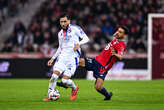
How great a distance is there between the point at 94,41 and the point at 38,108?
15250 millimetres

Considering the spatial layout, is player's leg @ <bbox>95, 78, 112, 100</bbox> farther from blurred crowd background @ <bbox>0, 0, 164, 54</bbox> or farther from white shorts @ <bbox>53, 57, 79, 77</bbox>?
blurred crowd background @ <bbox>0, 0, 164, 54</bbox>

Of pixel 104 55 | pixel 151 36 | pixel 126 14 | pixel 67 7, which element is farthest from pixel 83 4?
pixel 104 55

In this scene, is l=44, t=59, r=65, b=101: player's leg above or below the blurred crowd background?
below

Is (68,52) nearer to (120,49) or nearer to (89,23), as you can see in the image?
(120,49)

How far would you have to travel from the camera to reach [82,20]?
85.9 ft

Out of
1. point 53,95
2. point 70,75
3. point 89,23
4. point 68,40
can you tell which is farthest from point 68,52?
point 89,23

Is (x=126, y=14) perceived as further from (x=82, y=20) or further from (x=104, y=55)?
(x=104, y=55)

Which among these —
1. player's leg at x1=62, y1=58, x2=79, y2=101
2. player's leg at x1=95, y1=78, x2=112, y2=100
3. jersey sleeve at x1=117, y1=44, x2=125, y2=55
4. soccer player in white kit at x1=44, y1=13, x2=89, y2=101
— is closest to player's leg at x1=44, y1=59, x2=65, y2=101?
soccer player in white kit at x1=44, y1=13, x2=89, y2=101

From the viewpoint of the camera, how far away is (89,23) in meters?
26.0

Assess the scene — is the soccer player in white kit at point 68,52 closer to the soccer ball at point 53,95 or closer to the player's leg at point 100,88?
the soccer ball at point 53,95

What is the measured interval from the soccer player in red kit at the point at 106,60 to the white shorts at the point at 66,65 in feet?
1.06

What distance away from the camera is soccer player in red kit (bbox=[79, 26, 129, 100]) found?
1150 cm

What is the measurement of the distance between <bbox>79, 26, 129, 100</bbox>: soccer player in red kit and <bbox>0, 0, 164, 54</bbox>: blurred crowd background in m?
11.9

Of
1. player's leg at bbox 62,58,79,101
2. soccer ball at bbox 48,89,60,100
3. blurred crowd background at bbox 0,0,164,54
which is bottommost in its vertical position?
soccer ball at bbox 48,89,60,100
